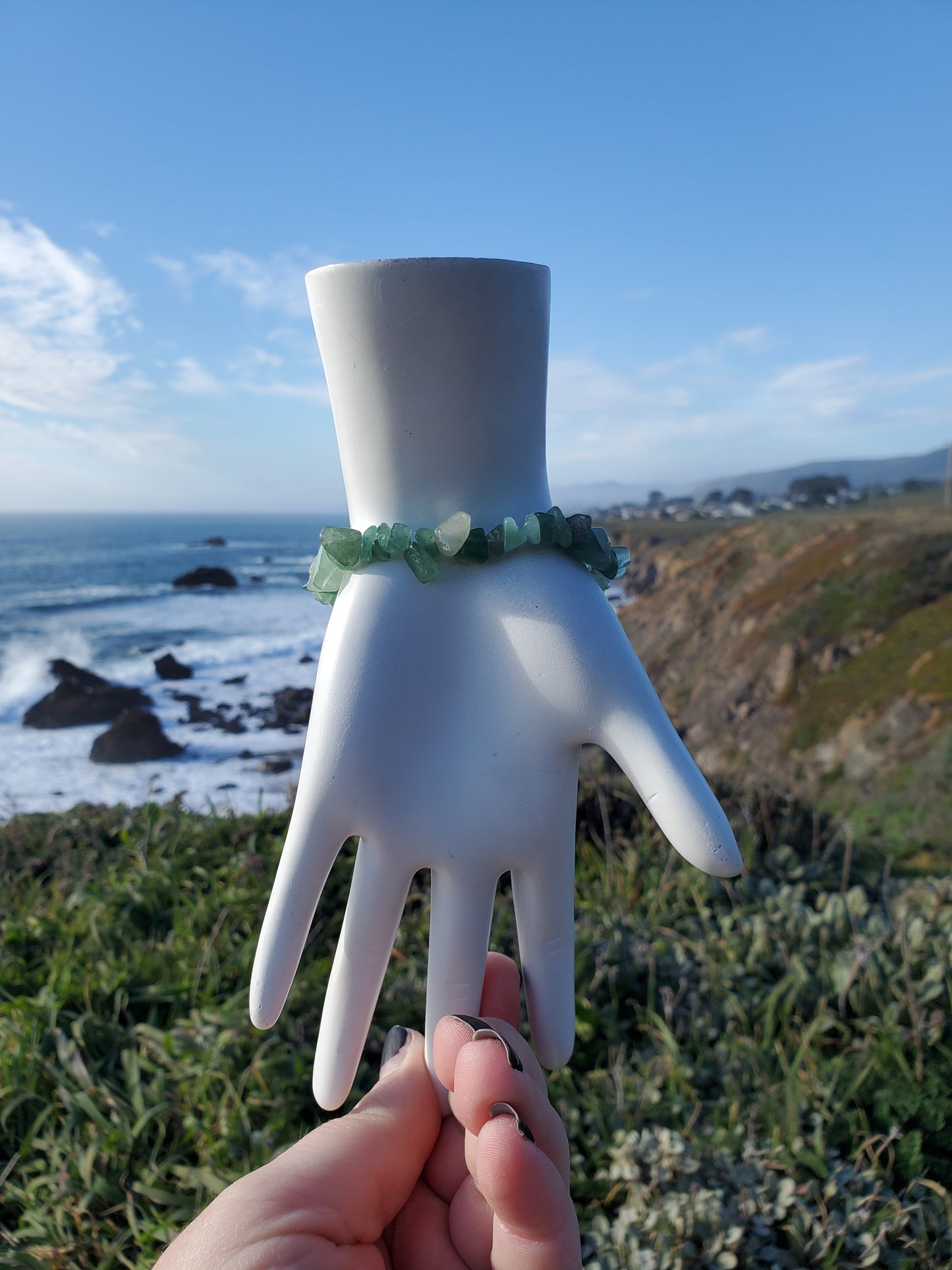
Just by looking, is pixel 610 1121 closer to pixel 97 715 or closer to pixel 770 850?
pixel 770 850

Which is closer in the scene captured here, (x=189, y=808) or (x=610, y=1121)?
(x=610, y=1121)

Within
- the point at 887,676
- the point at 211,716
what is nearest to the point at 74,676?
the point at 211,716

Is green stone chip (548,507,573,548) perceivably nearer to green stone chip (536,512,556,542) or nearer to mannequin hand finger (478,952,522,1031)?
green stone chip (536,512,556,542)

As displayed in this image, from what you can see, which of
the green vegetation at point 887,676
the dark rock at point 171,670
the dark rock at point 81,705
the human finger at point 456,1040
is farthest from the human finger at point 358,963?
the dark rock at point 171,670

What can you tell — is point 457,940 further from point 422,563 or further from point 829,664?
point 829,664

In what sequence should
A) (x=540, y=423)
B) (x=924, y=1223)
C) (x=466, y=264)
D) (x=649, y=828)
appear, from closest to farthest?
(x=466, y=264), (x=540, y=423), (x=924, y=1223), (x=649, y=828)

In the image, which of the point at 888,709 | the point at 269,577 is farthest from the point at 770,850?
the point at 269,577
